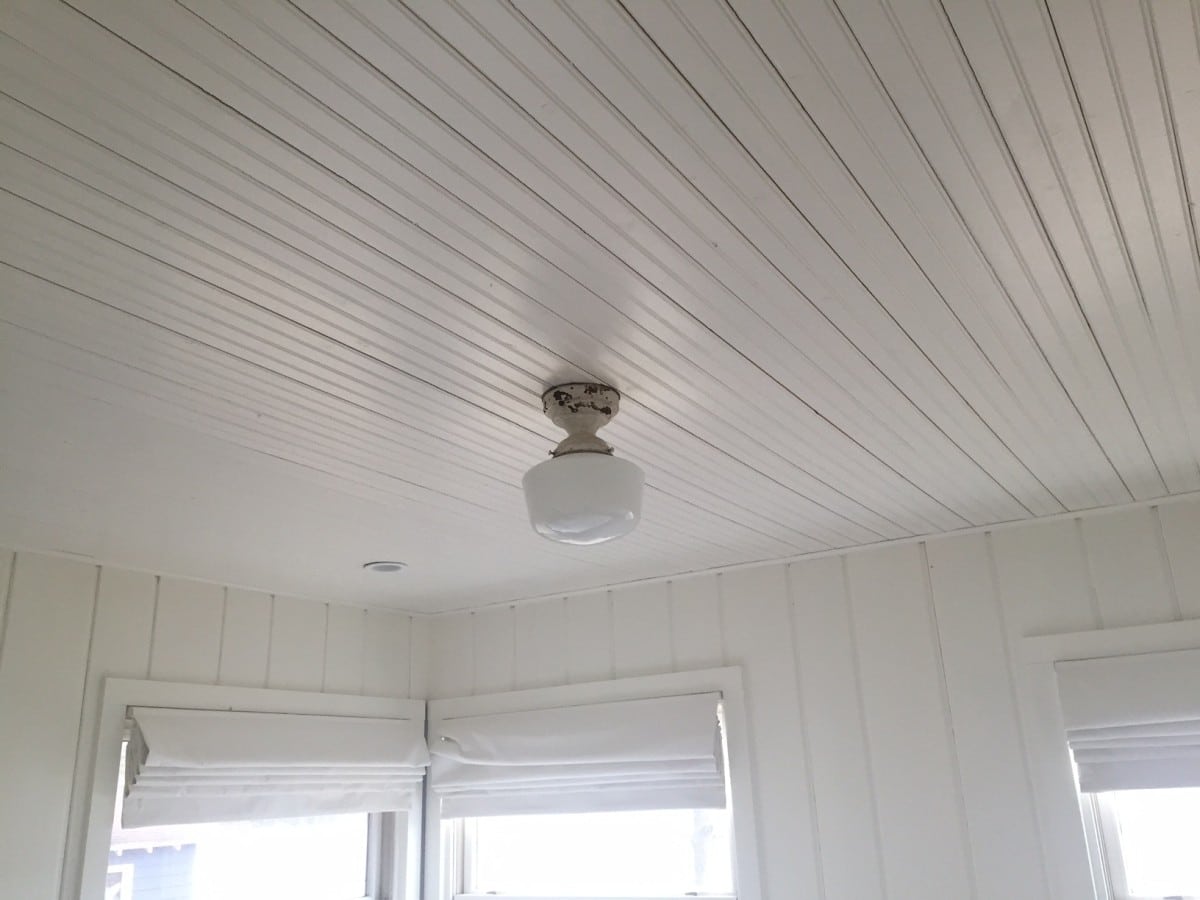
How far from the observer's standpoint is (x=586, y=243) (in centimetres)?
125

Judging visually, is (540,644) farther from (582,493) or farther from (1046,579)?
(582,493)

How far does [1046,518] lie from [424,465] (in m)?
1.71

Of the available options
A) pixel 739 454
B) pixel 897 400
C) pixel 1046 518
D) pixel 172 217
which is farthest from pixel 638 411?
pixel 1046 518

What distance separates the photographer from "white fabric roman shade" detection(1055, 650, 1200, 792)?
2354mm

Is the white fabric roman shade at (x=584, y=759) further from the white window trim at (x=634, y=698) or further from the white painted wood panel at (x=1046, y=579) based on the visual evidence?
the white painted wood panel at (x=1046, y=579)

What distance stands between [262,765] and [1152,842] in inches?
98.5

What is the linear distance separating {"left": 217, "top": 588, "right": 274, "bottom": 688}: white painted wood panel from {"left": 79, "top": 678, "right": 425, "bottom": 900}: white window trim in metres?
0.04

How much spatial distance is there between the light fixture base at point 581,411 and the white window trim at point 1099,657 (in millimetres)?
1536

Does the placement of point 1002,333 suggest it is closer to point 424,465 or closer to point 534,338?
point 534,338

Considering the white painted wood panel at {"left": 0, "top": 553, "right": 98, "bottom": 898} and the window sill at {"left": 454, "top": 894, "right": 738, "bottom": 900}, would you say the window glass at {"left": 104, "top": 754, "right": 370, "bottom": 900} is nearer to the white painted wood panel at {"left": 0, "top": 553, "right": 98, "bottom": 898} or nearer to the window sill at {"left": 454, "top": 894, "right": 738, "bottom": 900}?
the white painted wood panel at {"left": 0, "top": 553, "right": 98, "bottom": 898}

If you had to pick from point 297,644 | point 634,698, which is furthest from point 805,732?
point 297,644

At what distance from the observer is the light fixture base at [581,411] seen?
1692 mm

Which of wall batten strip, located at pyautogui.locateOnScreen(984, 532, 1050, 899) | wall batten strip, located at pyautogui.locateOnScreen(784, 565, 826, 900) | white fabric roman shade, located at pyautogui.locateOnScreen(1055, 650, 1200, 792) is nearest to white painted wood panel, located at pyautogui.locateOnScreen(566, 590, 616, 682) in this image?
wall batten strip, located at pyautogui.locateOnScreen(784, 565, 826, 900)

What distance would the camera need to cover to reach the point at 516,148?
1064 millimetres
